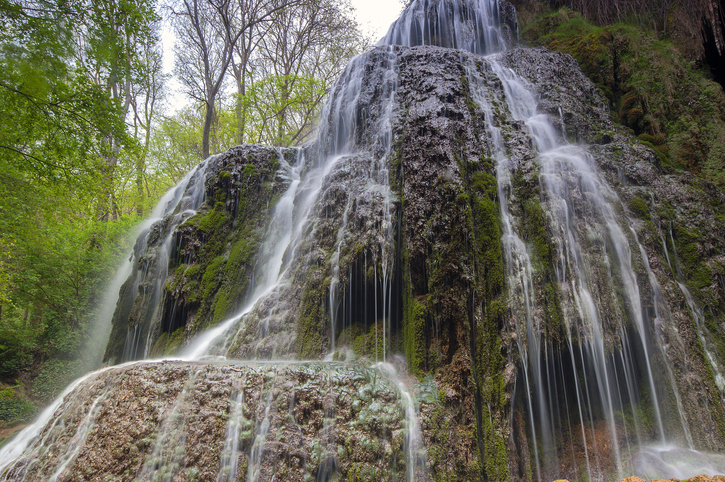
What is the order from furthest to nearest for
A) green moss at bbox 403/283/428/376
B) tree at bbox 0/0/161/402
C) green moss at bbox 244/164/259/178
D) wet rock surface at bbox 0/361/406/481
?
green moss at bbox 244/164/259/178 → tree at bbox 0/0/161/402 → green moss at bbox 403/283/428/376 → wet rock surface at bbox 0/361/406/481

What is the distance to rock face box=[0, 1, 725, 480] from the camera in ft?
12.1

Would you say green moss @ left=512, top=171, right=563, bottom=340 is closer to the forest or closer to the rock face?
the rock face

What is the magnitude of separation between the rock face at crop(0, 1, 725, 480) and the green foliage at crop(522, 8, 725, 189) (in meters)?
1.24

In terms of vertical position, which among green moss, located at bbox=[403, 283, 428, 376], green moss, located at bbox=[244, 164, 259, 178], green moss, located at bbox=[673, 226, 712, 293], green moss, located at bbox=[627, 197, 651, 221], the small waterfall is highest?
the small waterfall

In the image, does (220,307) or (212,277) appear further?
(212,277)

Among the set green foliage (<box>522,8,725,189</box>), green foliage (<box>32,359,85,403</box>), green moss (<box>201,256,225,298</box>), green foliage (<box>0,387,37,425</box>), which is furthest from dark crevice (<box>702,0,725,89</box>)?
green foliage (<box>32,359,85,403</box>)

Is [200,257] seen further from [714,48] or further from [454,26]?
[714,48]

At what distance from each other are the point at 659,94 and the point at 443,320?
9624mm

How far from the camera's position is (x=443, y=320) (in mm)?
4762

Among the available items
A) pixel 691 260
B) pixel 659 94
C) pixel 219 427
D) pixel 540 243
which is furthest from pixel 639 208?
pixel 219 427

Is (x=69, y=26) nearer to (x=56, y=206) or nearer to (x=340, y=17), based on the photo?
(x=56, y=206)

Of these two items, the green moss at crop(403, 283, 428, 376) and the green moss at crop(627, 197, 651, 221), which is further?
the green moss at crop(627, 197, 651, 221)

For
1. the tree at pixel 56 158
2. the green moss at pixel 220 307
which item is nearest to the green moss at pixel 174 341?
the green moss at pixel 220 307

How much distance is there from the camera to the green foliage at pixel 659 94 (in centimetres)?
825
